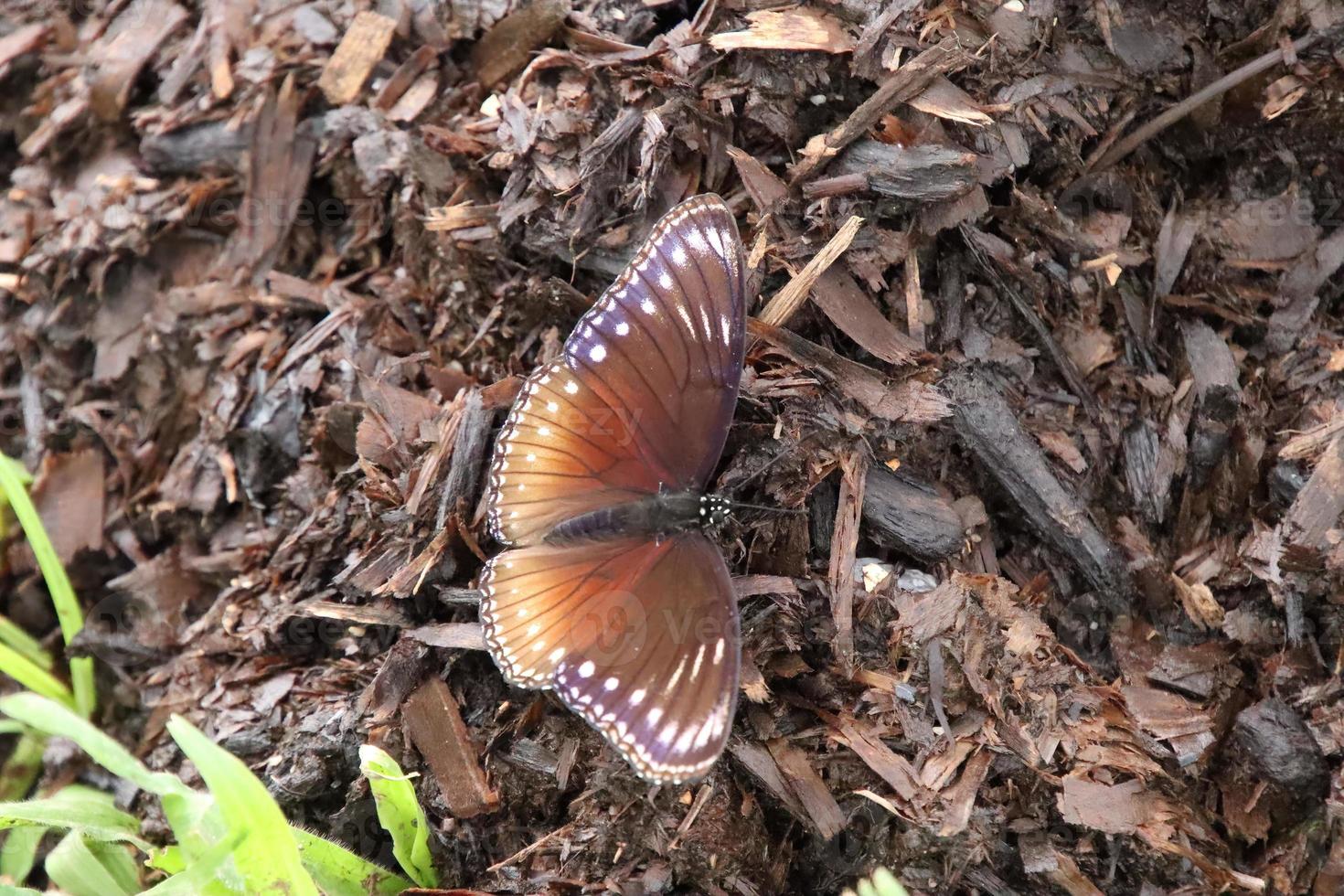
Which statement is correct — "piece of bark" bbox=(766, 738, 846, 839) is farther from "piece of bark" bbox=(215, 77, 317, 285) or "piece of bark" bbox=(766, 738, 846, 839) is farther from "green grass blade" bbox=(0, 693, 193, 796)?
"piece of bark" bbox=(215, 77, 317, 285)

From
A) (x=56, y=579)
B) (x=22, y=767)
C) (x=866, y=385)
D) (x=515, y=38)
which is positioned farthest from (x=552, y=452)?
(x=22, y=767)

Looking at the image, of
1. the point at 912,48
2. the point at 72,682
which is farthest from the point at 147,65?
the point at 912,48

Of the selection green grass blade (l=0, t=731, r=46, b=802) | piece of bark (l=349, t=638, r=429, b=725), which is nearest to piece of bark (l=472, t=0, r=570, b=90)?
piece of bark (l=349, t=638, r=429, b=725)

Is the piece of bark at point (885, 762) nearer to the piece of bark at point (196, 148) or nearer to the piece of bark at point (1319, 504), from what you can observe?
the piece of bark at point (1319, 504)

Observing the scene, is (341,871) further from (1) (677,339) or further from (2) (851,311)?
(2) (851,311)

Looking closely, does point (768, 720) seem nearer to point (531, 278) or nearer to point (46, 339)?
point (531, 278)

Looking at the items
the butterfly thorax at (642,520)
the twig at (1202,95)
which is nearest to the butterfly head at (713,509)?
the butterfly thorax at (642,520)

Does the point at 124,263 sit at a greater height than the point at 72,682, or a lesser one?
greater
